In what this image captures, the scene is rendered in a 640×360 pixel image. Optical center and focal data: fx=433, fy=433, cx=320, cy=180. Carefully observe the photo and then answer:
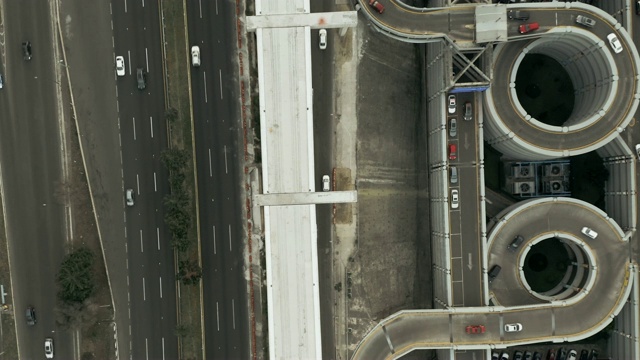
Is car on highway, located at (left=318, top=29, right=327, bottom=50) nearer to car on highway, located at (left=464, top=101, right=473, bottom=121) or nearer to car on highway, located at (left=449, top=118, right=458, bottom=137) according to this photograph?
car on highway, located at (left=449, top=118, right=458, bottom=137)

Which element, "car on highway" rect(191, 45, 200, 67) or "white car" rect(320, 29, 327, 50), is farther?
"car on highway" rect(191, 45, 200, 67)

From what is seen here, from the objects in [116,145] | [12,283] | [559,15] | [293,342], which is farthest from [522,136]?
[12,283]

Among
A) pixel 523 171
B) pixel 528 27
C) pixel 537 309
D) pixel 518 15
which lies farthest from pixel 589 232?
pixel 518 15

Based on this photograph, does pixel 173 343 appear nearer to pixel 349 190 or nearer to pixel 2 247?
pixel 2 247

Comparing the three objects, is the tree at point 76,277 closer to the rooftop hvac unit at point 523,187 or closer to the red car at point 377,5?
the red car at point 377,5

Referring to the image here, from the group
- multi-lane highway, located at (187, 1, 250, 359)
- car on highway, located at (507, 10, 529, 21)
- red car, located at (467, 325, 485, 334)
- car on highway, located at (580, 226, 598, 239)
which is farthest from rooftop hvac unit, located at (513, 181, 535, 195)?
multi-lane highway, located at (187, 1, 250, 359)

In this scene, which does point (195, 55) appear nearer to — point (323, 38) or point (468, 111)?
point (323, 38)
